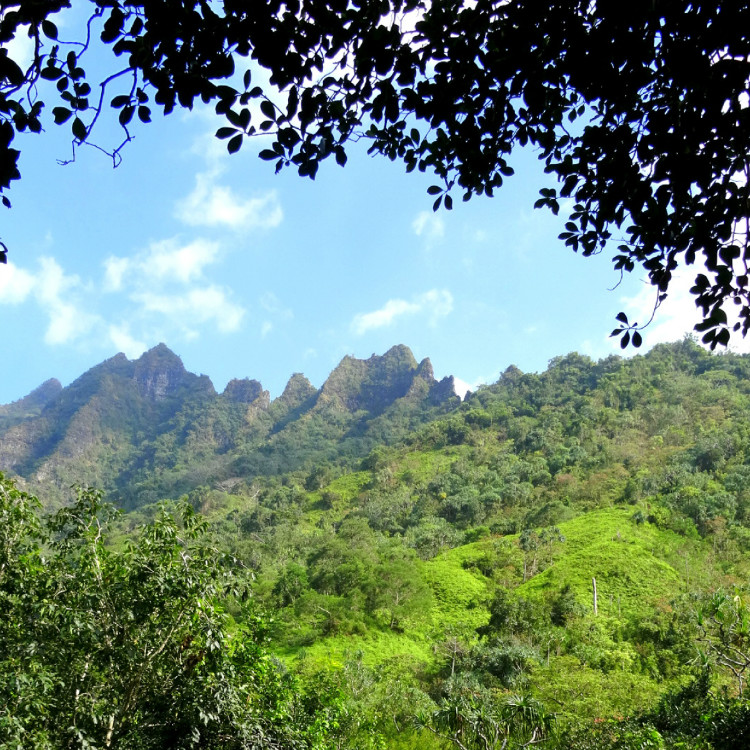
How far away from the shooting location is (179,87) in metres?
1.68

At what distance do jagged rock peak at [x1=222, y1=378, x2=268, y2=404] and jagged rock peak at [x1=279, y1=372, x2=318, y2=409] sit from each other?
541 centimetres

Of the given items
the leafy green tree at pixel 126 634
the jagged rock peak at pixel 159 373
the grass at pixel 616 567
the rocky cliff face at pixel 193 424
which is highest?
the jagged rock peak at pixel 159 373

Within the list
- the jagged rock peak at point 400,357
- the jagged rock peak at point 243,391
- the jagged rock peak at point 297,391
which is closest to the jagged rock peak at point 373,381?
the jagged rock peak at point 400,357

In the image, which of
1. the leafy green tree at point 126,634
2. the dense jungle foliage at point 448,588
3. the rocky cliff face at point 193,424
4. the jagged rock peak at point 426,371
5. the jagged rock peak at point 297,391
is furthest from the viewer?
the jagged rock peak at point 297,391

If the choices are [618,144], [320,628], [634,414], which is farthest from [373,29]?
[634,414]

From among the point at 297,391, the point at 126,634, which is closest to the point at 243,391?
the point at 297,391

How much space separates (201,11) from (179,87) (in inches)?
9.8

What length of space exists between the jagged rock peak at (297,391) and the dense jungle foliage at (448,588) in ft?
121

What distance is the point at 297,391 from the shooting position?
112 m

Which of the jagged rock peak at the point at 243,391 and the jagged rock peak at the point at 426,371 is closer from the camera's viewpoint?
the jagged rock peak at the point at 426,371

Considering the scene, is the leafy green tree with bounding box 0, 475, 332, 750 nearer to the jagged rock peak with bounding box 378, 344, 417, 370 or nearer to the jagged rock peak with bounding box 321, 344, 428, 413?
the jagged rock peak with bounding box 321, 344, 428, 413

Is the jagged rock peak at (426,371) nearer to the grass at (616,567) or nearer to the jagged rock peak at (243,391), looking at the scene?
the jagged rock peak at (243,391)

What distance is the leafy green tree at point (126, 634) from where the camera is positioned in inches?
149

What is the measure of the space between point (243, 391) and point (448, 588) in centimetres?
9460
